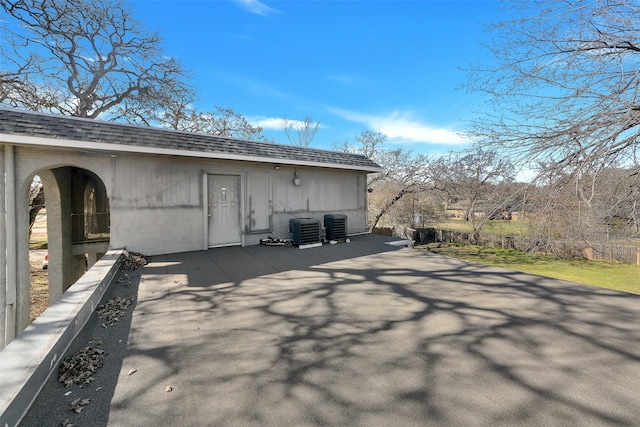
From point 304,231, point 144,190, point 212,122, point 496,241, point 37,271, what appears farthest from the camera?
point 212,122

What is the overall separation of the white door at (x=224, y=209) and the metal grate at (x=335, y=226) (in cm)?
245

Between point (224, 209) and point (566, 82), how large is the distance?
21.5 feet

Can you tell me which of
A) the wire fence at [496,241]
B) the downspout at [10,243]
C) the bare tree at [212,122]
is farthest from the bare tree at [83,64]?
the wire fence at [496,241]

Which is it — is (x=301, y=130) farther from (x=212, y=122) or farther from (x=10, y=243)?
(x=10, y=243)

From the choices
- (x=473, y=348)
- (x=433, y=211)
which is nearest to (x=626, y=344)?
(x=473, y=348)

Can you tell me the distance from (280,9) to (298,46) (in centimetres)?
434

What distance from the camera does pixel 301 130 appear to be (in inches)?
898

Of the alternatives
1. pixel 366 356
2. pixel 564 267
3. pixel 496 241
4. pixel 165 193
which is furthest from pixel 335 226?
pixel 496 241

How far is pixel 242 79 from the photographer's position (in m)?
14.5

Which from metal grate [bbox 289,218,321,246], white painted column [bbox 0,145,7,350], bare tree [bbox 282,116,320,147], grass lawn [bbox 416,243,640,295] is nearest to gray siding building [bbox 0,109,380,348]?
white painted column [bbox 0,145,7,350]

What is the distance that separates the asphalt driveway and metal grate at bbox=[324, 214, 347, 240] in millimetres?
3804

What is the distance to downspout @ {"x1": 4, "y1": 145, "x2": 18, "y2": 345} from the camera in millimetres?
4523

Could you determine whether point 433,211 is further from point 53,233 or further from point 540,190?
point 53,233

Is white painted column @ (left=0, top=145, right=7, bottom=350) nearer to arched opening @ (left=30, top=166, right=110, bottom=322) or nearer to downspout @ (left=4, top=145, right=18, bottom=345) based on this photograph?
downspout @ (left=4, top=145, right=18, bottom=345)
